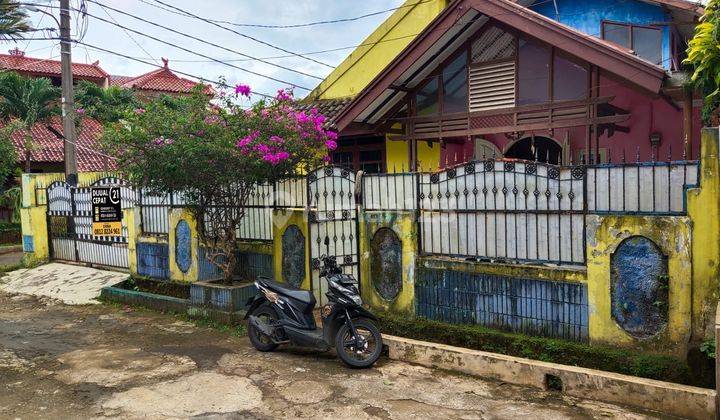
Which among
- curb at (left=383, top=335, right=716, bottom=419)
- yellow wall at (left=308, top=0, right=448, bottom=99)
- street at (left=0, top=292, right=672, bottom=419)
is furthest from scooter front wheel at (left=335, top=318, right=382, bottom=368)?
yellow wall at (left=308, top=0, right=448, bottom=99)

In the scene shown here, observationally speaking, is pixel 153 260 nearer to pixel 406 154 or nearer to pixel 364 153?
pixel 364 153

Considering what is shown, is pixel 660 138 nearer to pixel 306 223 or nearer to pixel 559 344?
pixel 559 344

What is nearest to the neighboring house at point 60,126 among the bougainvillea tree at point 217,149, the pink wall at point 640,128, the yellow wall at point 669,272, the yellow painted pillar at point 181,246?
the yellow painted pillar at point 181,246

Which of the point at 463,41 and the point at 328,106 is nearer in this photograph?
the point at 463,41

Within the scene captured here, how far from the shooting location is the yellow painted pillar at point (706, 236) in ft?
15.9

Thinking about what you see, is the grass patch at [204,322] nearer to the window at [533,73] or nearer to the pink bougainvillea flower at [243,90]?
the pink bougainvillea flower at [243,90]

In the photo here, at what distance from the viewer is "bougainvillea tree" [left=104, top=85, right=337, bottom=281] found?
759 centimetres

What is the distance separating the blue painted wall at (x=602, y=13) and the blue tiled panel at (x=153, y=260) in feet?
31.4

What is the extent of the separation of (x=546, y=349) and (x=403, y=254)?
2155 mm

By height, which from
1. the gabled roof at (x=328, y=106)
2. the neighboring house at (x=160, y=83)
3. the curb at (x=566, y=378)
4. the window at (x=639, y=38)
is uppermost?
the neighboring house at (x=160, y=83)

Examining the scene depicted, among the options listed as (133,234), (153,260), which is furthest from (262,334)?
(133,234)

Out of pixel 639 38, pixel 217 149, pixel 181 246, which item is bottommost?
pixel 181 246

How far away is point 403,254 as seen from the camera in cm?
707

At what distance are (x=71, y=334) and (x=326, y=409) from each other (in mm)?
4978
